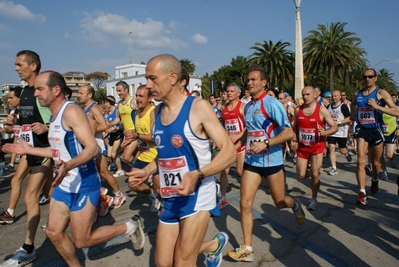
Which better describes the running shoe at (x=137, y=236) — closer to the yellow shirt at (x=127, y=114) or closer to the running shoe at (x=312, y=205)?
the running shoe at (x=312, y=205)

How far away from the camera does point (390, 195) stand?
6324 millimetres

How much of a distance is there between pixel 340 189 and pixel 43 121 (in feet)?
19.3

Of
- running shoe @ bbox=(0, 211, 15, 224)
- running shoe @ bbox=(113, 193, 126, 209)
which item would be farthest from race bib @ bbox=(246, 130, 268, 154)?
running shoe @ bbox=(0, 211, 15, 224)

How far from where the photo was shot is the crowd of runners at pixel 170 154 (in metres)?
2.62

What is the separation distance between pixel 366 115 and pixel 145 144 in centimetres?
410

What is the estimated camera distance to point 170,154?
105 inches

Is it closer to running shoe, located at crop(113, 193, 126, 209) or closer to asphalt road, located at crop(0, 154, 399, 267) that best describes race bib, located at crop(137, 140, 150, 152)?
asphalt road, located at crop(0, 154, 399, 267)

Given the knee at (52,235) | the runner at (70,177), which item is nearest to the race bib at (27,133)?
the runner at (70,177)

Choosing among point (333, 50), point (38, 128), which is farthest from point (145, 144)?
point (333, 50)

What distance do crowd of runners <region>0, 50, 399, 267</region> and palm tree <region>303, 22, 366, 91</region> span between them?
3362 cm

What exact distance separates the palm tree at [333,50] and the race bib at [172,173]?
122ft

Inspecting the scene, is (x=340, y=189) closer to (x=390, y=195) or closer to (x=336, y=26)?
(x=390, y=195)

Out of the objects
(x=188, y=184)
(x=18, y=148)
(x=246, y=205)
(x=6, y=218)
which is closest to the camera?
(x=188, y=184)

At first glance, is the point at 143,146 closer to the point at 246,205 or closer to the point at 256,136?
the point at 256,136
